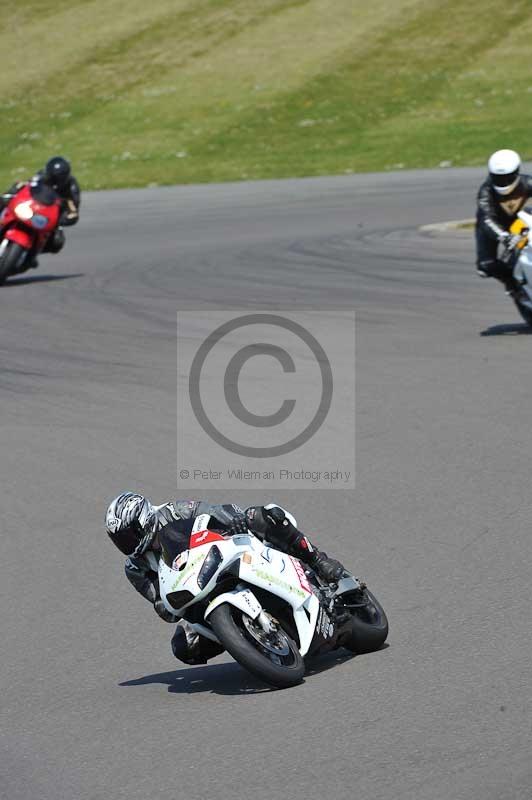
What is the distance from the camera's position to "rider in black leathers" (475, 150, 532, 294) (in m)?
13.8

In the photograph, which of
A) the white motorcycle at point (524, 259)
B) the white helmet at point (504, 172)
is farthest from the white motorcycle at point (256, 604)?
the white helmet at point (504, 172)

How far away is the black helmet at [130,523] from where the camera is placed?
6.13 meters

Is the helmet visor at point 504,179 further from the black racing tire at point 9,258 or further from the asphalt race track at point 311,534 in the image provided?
the black racing tire at point 9,258

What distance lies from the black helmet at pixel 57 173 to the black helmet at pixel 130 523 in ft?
45.0

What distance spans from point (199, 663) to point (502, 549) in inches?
77.9

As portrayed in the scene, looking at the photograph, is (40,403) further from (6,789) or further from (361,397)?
(6,789)

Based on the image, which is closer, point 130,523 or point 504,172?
point 130,523

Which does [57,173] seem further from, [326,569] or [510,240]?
[326,569]

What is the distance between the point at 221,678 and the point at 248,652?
2.05 ft

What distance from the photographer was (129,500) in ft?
20.2

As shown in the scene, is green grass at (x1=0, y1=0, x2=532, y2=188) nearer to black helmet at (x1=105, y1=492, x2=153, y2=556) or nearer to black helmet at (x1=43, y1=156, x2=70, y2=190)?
black helmet at (x1=43, y1=156, x2=70, y2=190)

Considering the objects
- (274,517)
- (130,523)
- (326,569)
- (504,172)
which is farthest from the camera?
(504,172)

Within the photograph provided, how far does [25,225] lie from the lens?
18750mm

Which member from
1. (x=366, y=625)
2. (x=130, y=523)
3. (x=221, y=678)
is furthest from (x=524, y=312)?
(x=130, y=523)
